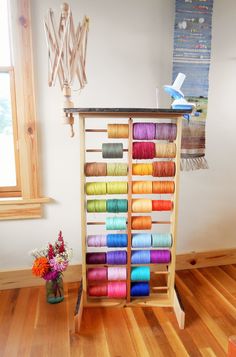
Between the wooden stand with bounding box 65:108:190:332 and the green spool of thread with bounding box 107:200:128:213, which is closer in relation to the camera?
the wooden stand with bounding box 65:108:190:332

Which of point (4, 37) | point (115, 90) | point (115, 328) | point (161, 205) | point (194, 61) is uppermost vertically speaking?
point (4, 37)

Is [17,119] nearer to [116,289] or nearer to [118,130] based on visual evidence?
[118,130]

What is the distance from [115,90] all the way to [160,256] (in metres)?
1.21

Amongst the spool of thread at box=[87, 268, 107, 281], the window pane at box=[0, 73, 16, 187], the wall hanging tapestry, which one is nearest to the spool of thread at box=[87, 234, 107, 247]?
the spool of thread at box=[87, 268, 107, 281]

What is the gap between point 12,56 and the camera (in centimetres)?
192

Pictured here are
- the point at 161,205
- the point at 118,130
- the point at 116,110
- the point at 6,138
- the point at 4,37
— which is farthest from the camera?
the point at 6,138

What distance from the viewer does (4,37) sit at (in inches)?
76.5

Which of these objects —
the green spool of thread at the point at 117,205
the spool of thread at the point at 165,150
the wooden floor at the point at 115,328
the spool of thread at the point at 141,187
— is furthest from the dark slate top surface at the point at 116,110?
the wooden floor at the point at 115,328

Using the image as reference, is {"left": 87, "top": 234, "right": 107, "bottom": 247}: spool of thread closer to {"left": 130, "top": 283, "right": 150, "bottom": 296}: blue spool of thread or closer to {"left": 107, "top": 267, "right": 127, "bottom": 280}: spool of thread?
{"left": 107, "top": 267, "right": 127, "bottom": 280}: spool of thread

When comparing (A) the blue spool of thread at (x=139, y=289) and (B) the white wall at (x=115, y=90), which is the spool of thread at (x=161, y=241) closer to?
(A) the blue spool of thread at (x=139, y=289)

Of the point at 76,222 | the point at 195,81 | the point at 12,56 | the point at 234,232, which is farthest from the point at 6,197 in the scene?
the point at 234,232

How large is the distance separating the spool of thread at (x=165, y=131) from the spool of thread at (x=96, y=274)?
936 mm

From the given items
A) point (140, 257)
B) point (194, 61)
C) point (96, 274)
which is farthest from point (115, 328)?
point (194, 61)

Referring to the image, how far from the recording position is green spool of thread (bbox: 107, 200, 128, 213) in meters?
1.80
